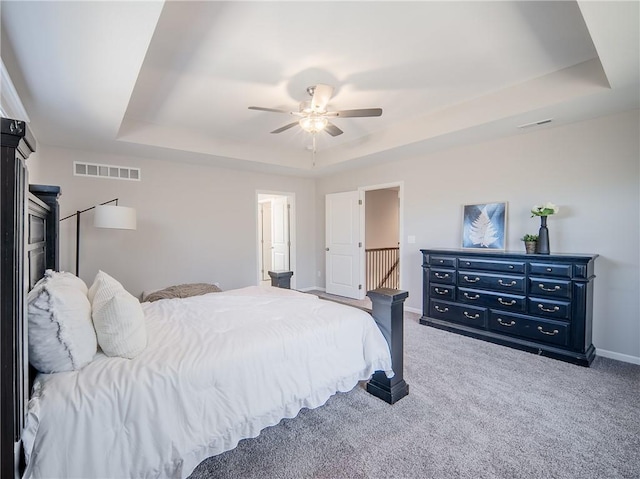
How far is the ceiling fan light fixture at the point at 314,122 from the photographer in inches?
120

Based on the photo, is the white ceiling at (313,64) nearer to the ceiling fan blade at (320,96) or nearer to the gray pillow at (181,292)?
the ceiling fan blade at (320,96)

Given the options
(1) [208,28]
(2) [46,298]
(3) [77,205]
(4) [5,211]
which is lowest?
(2) [46,298]

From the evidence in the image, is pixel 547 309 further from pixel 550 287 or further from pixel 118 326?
pixel 118 326

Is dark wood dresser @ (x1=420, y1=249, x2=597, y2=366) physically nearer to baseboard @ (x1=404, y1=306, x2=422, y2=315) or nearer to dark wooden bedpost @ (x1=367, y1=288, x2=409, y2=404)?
baseboard @ (x1=404, y1=306, x2=422, y2=315)

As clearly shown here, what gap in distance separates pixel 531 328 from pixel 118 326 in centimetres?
368

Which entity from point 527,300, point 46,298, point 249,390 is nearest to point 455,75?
point 527,300

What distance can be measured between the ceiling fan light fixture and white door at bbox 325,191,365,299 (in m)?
2.58

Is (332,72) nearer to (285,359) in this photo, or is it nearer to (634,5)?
(634,5)

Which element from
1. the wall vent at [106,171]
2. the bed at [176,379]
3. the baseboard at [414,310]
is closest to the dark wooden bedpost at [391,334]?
the bed at [176,379]

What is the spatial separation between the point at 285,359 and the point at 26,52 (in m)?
2.49

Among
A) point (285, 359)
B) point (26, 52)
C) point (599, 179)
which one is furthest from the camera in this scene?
point (599, 179)

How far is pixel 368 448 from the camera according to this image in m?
1.81

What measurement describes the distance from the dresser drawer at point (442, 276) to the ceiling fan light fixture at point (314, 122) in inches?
92.7

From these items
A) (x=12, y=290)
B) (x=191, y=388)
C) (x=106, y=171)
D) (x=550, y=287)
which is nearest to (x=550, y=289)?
(x=550, y=287)
